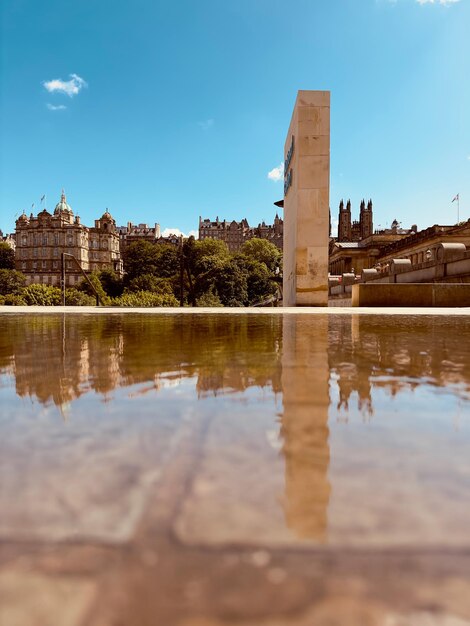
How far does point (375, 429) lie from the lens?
966 millimetres

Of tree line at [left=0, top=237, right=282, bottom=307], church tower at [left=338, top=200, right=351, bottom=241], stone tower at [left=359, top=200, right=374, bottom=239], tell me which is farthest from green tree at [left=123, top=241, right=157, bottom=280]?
stone tower at [left=359, top=200, right=374, bottom=239]

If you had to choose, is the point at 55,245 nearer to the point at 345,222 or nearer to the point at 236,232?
the point at 236,232

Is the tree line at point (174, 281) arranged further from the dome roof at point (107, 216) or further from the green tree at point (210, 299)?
the dome roof at point (107, 216)

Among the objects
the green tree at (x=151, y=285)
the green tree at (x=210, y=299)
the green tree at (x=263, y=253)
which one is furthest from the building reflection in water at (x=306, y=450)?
the green tree at (x=263, y=253)

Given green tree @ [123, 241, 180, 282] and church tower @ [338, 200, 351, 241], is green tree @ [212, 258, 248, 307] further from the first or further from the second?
church tower @ [338, 200, 351, 241]

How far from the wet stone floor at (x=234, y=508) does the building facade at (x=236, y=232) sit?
14483 centimetres

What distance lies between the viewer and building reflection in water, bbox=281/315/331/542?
1.92ft

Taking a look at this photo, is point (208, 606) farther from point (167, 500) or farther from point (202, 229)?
point (202, 229)

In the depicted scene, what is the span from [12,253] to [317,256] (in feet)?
400

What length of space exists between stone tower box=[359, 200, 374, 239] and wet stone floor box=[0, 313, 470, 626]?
333 feet

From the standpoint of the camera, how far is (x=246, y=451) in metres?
0.82

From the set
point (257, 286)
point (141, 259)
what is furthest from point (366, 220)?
point (141, 259)

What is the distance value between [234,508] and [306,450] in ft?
0.90

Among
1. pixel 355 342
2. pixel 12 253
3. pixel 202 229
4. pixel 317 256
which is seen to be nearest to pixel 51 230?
Result: pixel 12 253
